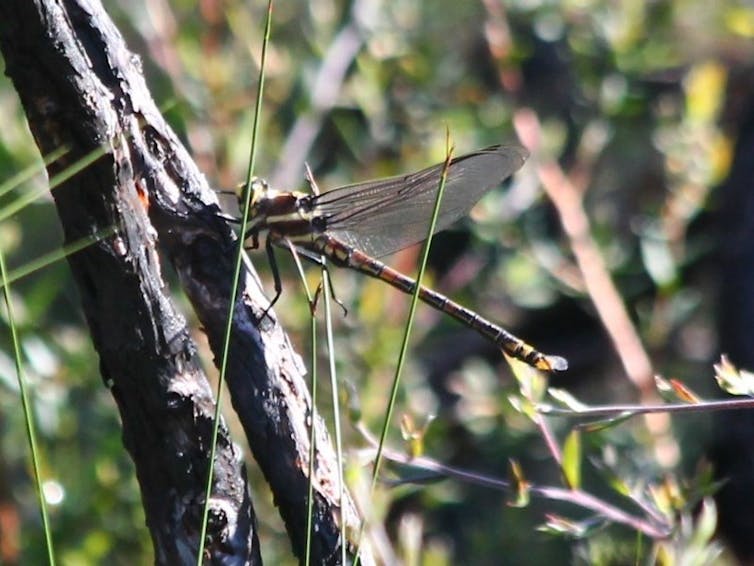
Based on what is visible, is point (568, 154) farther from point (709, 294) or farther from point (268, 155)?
point (268, 155)

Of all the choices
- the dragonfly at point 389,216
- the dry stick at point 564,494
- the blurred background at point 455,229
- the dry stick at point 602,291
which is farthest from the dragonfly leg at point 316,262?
the dry stick at point 602,291

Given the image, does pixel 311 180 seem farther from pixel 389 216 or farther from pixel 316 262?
pixel 389 216

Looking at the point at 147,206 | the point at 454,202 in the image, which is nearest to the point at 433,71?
the point at 454,202

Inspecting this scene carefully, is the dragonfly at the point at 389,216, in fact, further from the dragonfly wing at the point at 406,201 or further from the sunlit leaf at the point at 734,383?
the sunlit leaf at the point at 734,383

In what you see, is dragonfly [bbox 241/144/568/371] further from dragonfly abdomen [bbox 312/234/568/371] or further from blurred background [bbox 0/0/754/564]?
blurred background [bbox 0/0/754/564]

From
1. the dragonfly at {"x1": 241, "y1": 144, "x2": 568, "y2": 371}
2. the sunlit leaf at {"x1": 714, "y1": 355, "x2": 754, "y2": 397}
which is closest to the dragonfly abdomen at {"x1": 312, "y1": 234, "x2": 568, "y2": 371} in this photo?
the dragonfly at {"x1": 241, "y1": 144, "x2": 568, "y2": 371}

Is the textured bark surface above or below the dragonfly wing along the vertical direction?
below
